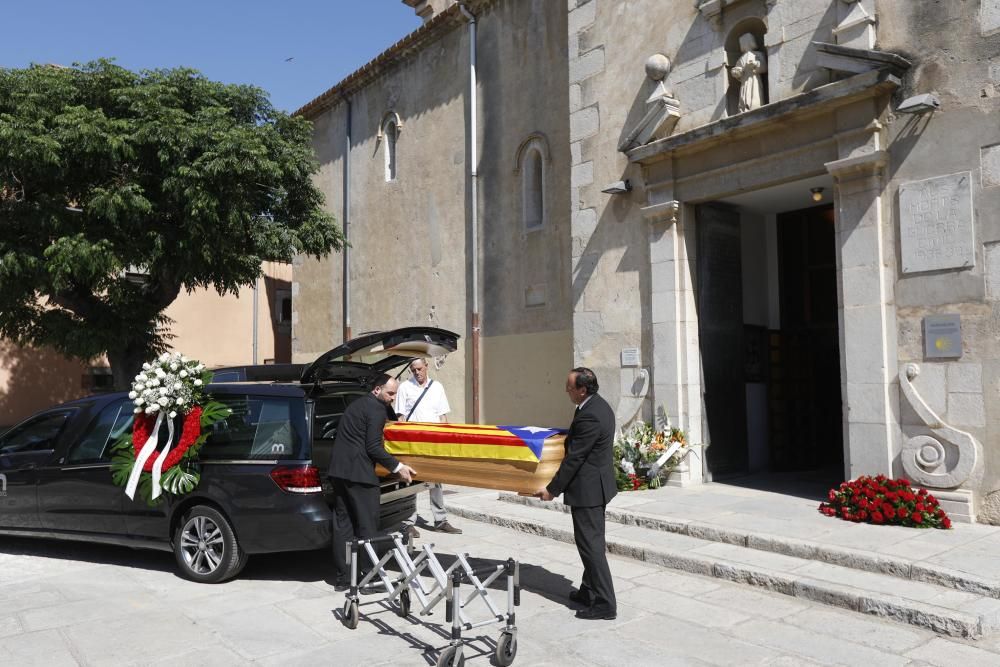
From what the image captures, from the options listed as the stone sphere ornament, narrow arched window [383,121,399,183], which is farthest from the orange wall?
the stone sphere ornament

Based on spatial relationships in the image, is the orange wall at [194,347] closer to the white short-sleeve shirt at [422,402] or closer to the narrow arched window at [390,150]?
the narrow arched window at [390,150]

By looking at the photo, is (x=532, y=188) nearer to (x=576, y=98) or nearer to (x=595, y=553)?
(x=576, y=98)

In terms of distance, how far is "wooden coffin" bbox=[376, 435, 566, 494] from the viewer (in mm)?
5469

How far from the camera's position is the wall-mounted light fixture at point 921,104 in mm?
7562

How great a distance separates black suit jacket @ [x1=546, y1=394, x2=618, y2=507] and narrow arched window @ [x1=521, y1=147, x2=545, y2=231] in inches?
341

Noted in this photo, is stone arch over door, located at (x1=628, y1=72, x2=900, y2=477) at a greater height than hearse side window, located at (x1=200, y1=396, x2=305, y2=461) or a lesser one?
greater

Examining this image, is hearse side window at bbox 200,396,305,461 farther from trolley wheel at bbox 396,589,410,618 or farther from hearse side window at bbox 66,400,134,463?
trolley wheel at bbox 396,589,410,618

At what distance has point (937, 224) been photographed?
762cm

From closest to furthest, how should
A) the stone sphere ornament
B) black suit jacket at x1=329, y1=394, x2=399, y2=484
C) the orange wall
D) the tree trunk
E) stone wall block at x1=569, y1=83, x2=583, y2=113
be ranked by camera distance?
black suit jacket at x1=329, y1=394, x2=399, y2=484 < the stone sphere ornament < stone wall block at x1=569, y1=83, x2=583, y2=113 < the tree trunk < the orange wall

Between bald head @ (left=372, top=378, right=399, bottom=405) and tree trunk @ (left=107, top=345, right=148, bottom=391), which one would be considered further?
tree trunk @ (left=107, top=345, right=148, bottom=391)

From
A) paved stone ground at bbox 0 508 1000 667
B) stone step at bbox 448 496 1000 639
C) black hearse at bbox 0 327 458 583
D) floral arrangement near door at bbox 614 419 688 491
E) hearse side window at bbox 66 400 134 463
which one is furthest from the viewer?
floral arrangement near door at bbox 614 419 688 491

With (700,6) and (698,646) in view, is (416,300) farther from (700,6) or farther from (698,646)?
(698,646)

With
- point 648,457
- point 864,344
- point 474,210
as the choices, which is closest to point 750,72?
point 864,344

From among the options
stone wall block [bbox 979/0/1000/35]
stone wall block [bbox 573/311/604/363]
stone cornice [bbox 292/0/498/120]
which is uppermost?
stone cornice [bbox 292/0/498/120]
